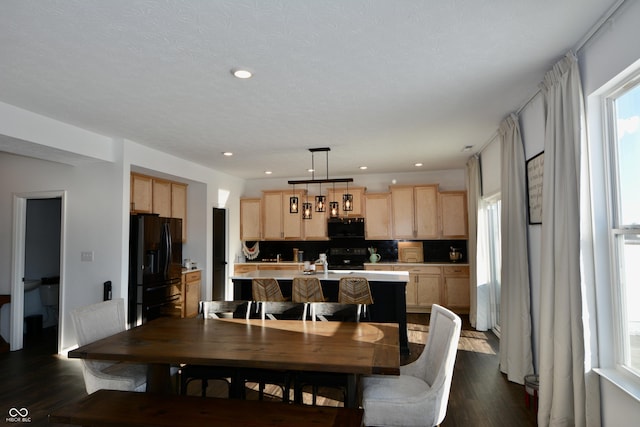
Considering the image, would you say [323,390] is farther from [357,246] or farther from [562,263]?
[357,246]

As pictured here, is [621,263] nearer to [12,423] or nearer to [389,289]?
[389,289]

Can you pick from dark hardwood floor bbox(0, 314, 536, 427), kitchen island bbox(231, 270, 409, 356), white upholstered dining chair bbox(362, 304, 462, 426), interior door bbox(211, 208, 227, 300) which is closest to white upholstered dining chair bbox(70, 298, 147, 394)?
dark hardwood floor bbox(0, 314, 536, 427)

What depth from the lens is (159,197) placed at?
20.0 feet

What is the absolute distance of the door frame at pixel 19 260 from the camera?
16.0 ft

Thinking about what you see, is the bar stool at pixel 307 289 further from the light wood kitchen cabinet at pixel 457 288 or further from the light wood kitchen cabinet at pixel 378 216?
the light wood kitchen cabinet at pixel 457 288

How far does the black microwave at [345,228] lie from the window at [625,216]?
537 centimetres

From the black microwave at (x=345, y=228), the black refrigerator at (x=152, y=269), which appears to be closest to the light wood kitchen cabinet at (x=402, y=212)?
the black microwave at (x=345, y=228)

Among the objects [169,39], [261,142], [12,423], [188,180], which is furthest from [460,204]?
[12,423]

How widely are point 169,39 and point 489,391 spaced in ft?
12.4

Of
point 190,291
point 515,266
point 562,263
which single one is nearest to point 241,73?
point 562,263

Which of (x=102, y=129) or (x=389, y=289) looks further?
(x=389, y=289)

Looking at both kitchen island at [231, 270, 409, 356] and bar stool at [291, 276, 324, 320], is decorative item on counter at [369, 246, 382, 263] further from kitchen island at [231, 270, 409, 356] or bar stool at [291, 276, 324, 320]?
bar stool at [291, 276, 324, 320]

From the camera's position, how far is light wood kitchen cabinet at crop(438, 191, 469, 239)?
7.10 m

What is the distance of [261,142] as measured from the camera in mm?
4941
